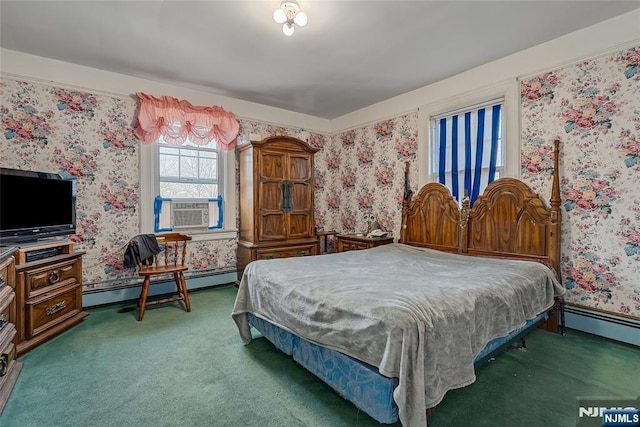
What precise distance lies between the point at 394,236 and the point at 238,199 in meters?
2.31

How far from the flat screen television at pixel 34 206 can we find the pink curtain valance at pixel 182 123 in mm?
1046

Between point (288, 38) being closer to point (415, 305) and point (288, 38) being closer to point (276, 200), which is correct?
point (276, 200)

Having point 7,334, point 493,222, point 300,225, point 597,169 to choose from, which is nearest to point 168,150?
point 300,225

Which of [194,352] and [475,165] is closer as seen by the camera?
[194,352]

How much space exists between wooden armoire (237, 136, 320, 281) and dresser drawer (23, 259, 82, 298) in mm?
1784

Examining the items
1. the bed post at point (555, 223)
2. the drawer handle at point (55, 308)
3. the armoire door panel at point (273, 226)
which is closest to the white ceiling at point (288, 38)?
the bed post at point (555, 223)

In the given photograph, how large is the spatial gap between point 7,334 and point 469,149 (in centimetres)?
428

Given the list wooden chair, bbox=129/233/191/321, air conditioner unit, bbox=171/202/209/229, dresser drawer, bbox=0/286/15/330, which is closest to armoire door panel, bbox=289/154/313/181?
air conditioner unit, bbox=171/202/209/229

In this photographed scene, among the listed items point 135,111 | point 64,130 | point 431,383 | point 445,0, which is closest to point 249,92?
point 135,111

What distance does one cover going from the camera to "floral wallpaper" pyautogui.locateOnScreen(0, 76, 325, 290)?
9.86 feet

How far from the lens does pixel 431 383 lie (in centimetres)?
137

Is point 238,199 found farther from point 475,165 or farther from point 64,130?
point 475,165

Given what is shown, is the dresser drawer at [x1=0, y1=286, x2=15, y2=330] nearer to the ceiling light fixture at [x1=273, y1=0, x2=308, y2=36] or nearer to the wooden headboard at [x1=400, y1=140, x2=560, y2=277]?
the ceiling light fixture at [x1=273, y1=0, x2=308, y2=36]

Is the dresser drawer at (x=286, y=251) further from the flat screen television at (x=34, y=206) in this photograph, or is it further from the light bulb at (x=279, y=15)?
the light bulb at (x=279, y=15)
